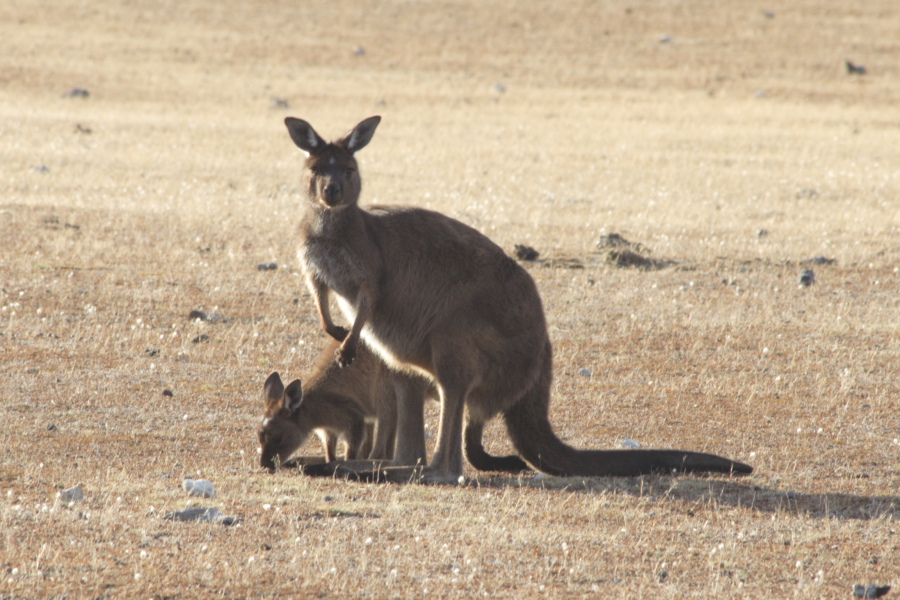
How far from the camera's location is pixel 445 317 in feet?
21.4

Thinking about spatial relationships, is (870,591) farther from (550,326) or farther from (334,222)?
(550,326)

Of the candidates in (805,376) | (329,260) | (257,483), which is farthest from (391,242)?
(805,376)

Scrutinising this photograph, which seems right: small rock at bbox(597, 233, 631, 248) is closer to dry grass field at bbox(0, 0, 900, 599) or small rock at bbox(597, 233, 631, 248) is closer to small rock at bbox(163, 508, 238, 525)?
dry grass field at bbox(0, 0, 900, 599)

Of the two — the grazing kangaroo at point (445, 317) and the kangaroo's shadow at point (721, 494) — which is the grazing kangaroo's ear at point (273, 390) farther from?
the kangaroo's shadow at point (721, 494)

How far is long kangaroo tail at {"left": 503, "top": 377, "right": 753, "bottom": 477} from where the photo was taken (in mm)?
6477

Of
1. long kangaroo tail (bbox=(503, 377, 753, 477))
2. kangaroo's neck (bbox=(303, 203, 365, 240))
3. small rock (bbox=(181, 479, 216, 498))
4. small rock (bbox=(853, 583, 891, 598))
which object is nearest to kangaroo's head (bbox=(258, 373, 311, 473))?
small rock (bbox=(181, 479, 216, 498))

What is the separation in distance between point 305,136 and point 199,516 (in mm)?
2269

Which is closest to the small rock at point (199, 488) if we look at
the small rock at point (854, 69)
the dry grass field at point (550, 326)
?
the dry grass field at point (550, 326)

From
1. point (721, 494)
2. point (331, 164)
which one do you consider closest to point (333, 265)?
point (331, 164)

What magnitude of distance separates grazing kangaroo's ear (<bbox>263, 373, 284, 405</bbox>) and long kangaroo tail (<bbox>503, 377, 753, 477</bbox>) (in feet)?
4.51

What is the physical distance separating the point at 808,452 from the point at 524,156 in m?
14.9

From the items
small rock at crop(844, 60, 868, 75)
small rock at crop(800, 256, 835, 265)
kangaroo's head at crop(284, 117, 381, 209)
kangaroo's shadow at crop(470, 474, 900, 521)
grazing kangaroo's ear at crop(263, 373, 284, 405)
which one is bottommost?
kangaroo's shadow at crop(470, 474, 900, 521)

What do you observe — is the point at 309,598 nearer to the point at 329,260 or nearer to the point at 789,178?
the point at 329,260

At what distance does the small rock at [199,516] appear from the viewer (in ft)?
18.1
